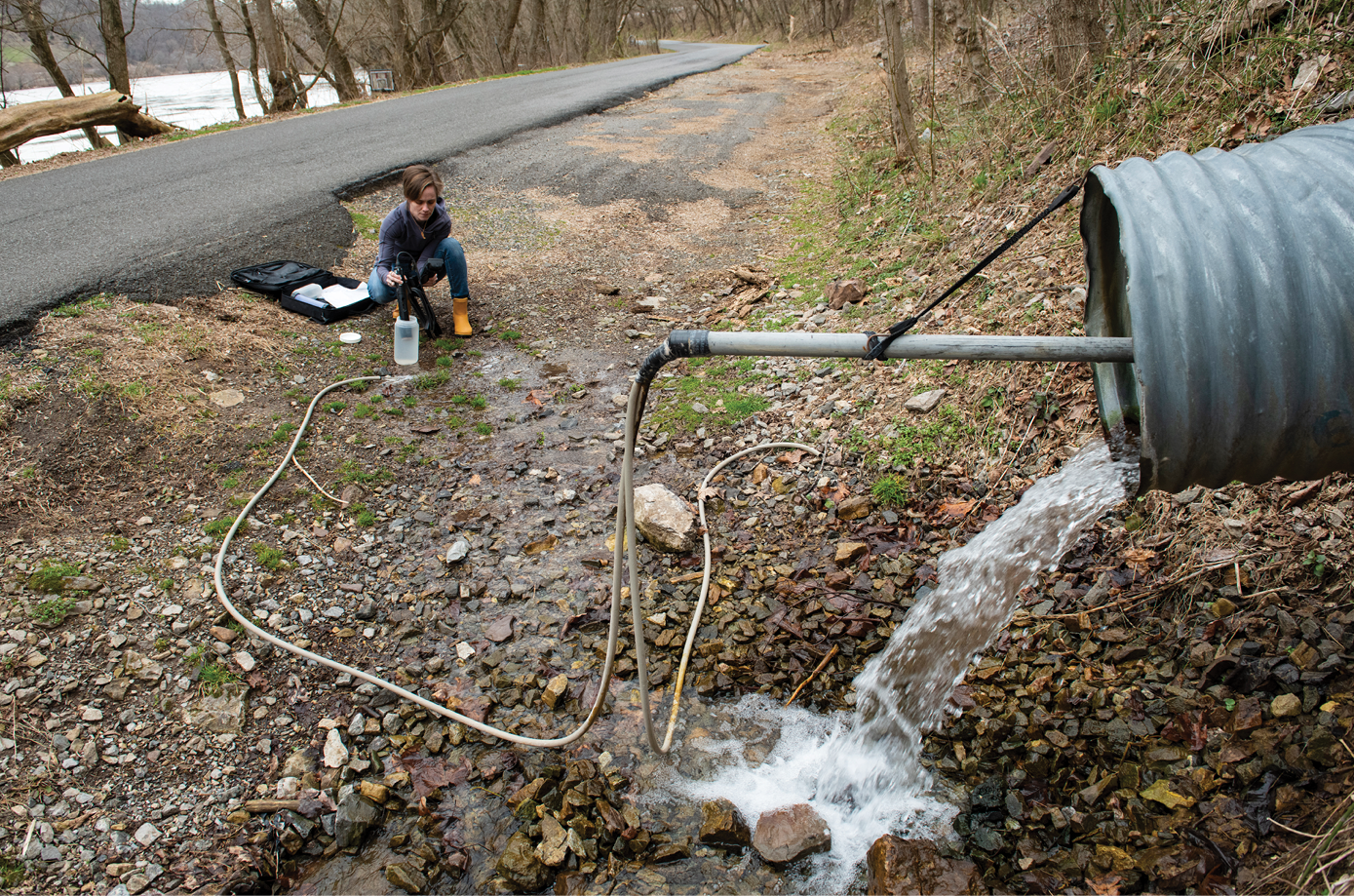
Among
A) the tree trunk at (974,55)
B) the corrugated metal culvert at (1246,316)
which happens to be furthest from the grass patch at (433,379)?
the tree trunk at (974,55)

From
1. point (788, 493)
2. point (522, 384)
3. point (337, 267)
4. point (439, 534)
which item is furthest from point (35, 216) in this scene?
point (788, 493)

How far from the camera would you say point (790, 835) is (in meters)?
2.47

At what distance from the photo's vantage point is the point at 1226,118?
404 cm

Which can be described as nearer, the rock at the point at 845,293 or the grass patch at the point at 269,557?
the grass patch at the point at 269,557

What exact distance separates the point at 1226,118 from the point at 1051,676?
134 inches

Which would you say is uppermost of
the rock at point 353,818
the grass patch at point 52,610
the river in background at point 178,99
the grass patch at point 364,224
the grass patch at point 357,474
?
the river in background at point 178,99

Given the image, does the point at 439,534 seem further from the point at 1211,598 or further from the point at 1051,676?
the point at 1211,598

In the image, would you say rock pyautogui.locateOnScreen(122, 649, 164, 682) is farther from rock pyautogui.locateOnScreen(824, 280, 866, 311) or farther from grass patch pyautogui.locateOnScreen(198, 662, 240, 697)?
rock pyautogui.locateOnScreen(824, 280, 866, 311)

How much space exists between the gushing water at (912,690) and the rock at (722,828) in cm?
10

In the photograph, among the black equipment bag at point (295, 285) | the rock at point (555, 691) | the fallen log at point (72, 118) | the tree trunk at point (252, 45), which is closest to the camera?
the rock at point (555, 691)

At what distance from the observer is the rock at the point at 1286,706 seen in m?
2.31

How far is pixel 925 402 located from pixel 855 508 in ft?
2.61

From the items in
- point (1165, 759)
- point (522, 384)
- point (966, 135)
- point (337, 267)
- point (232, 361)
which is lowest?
point (1165, 759)

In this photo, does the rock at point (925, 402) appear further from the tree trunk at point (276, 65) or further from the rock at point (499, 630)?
the tree trunk at point (276, 65)
